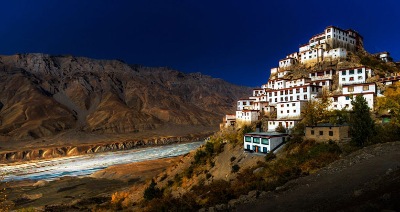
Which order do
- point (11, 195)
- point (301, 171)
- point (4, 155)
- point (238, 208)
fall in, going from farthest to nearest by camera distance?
point (4, 155) < point (11, 195) < point (301, 171) < point (238, 208)

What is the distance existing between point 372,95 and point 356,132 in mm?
16511

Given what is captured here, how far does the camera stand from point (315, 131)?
37750 millimetres

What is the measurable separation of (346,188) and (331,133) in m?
17.2

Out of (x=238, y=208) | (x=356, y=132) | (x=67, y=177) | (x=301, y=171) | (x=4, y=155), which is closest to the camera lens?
(x=238, y=208)

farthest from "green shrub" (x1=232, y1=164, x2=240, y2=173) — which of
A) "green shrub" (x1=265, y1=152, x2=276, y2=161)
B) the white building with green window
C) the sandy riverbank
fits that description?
the sandy riverbank

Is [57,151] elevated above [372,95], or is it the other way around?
[372,95]

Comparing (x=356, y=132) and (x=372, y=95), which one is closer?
(x=356, y=132)

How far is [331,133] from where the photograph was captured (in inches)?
1410

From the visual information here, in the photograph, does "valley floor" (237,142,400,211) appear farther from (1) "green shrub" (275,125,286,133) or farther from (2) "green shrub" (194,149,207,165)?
(2) "green shrub" (194,149,207,165)

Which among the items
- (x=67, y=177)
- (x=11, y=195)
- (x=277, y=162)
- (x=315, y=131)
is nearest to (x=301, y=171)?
(x=277, y=162)

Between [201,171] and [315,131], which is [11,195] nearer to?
[201,171]

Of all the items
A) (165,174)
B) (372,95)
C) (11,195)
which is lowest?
(11,195)

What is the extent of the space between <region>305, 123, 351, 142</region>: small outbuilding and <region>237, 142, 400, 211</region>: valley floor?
7.42 metres

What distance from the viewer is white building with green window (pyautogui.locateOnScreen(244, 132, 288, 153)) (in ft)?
135
